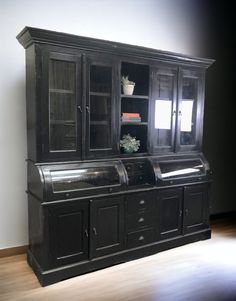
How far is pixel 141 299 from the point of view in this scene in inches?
89.0

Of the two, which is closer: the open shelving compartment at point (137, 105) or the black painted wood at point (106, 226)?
the black painted wood at point (106, 226)

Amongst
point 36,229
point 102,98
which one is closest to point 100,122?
point 102,98

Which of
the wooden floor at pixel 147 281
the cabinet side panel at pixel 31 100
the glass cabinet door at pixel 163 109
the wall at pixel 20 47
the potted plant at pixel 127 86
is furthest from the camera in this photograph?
the glass cabinet door at pixel 163 109

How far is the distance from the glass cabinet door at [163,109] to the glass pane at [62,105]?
0.90 meters

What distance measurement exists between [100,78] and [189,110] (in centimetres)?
118

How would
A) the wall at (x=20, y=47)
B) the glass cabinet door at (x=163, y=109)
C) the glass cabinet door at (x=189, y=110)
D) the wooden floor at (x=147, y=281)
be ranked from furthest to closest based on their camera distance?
the glass cabinet door at (x=189, y=110) < the glass cabinet door at (x=163, y=109) < the wall at (x=20, y=47) < the wooden floor at (x=147, y=281)

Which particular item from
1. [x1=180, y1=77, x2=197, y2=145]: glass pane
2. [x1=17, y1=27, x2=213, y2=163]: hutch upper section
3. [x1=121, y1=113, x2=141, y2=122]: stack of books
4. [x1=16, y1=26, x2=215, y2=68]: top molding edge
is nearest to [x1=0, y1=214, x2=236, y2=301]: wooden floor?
[x1=17, y1=27, x2=213, y2=163]: hutch upper section

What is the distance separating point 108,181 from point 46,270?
90cm

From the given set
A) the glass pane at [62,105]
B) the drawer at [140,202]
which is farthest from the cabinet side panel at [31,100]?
the drawer at [140,202]

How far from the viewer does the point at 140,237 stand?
294 centimetres

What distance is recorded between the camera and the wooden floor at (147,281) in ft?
7.54

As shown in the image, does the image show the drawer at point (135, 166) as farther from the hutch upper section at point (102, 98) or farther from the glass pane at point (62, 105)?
the glass pane at point (62, 105)

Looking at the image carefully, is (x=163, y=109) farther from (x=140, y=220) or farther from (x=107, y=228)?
(x=107, y=228)

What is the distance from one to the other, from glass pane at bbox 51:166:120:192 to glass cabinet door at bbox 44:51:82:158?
156mm
